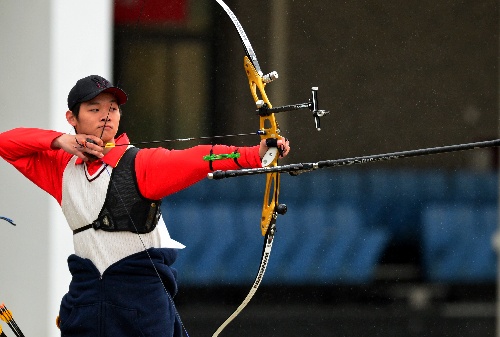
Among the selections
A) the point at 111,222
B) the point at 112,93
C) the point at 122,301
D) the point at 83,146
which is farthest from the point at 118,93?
the point at 122,301

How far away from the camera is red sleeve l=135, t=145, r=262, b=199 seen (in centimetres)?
190

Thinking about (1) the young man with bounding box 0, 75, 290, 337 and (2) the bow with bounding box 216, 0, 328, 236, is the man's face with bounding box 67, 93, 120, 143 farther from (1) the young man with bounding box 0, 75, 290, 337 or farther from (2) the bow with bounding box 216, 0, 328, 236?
(2) the bow with bounding box 216, 0, 328, 236

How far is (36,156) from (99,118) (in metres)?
0.17

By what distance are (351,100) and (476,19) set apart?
44 cm

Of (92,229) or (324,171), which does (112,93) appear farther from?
(324,171)

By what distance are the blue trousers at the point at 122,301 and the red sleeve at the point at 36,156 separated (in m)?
0.16

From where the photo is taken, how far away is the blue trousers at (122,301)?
203cm

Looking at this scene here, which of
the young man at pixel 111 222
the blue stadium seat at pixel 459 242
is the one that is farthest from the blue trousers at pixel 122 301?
the blue stadium seat at pixel 459 242

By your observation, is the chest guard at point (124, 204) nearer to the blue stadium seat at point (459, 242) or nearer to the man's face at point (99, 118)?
the man's face at point (99, 118)

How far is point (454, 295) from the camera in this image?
343 centimetres

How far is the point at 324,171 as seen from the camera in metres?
3.35

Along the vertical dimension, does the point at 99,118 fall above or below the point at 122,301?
above

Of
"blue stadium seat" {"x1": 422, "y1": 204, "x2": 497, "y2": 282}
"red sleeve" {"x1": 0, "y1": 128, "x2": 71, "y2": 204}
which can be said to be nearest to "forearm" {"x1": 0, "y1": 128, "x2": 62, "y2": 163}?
"red sleeve" {"x1": 0, "y1": 128, "x2": 71, "y2": 204}

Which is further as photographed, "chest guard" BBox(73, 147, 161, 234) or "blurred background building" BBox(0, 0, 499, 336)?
"blurred background building" BBox(0, 0, 499, 336)
